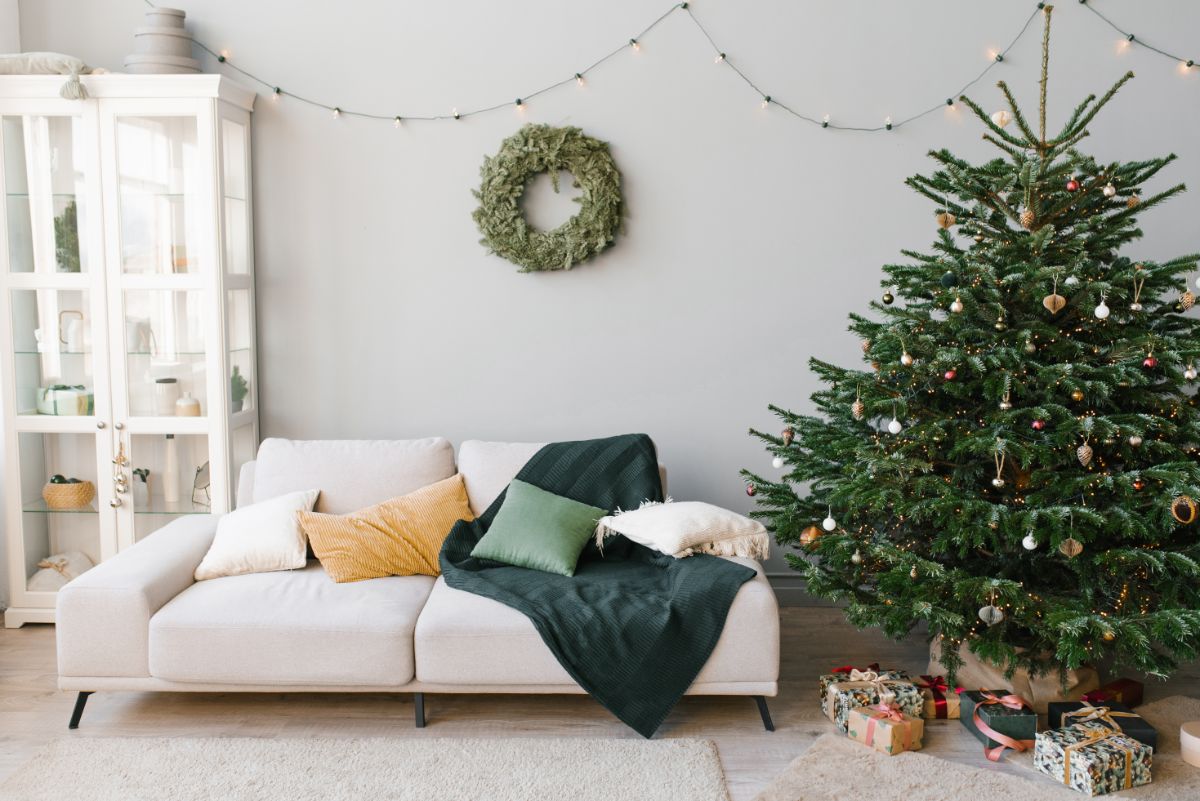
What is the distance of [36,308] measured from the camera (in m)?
3.71

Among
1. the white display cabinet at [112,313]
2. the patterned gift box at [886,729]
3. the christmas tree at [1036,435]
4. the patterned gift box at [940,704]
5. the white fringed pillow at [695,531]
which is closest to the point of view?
the christmas tree at [1036,435]

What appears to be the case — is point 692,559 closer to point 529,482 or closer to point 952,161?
point 529,482

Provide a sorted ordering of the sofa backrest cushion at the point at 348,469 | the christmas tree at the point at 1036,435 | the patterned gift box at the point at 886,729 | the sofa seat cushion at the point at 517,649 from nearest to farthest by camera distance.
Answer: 1. the christmas tree at the point at 1036,435
2. the patterned gift box at the point at 886,729
3. the sofa seat cushion at the point at 517,649
4. the sofa backrest cushion at the point at 348,469

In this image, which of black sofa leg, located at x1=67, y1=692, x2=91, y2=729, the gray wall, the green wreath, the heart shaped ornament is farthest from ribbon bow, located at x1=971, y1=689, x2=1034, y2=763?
black sofa leg, located at x1=67, y1=692, x2=91, y2=729

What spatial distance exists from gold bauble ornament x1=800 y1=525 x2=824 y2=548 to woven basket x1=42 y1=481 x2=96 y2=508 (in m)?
2.64

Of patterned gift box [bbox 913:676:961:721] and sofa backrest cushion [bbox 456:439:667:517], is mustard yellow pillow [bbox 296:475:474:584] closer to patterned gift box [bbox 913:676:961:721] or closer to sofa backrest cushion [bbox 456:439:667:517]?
sofa backrest cushion [bbox 456:439:667:517]

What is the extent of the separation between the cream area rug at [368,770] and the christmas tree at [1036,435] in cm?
73

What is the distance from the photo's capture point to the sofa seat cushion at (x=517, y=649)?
2865 mm

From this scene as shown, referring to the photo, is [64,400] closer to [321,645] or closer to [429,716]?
[321,645]

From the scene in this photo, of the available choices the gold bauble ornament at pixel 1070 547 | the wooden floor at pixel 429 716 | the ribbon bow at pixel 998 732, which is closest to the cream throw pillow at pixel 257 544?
the wooden floor at pixel 429 716

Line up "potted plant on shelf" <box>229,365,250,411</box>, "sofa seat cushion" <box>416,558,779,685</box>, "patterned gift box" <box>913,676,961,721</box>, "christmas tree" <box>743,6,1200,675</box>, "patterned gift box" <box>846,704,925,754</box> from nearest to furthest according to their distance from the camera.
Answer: "christmas tree" <box>743,6,1200,675</box> → "patterned gift box" <box>846,704,925,754</box> → "sofa seat cushion" <box>416,558,779,685</box> → "patterned gift box" <box>913,676,961,721</box> → "potted plant on shelf" <box>229,365,250,411</box>

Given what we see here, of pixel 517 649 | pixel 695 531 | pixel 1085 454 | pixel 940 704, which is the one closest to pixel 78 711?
pixel 517 649

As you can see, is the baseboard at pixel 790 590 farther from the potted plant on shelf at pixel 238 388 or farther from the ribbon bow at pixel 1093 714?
the potted plant on shelf at pixel 238 388

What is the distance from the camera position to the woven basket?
3754mm
